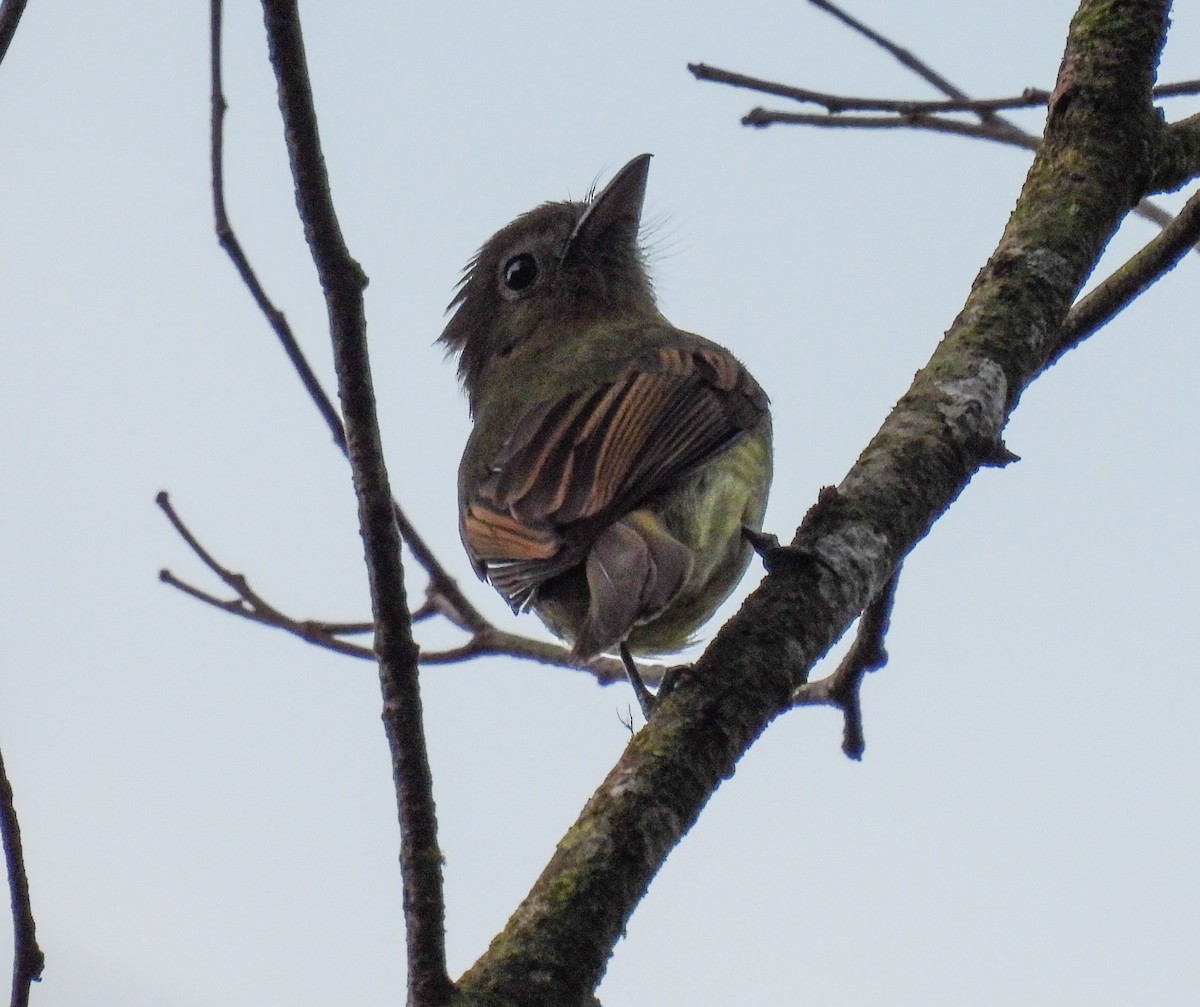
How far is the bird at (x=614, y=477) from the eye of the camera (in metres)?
4.34

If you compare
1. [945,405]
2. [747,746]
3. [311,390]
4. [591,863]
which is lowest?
[591,863]

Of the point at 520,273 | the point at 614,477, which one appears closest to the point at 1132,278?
the point at 614,477

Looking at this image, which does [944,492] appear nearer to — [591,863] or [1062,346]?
[1062,346]

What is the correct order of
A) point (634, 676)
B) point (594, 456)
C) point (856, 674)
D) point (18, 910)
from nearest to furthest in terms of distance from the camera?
point (18, 910)
point (856, 674)
point (634, 676)
point (594, 456)

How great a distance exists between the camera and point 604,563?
14.0 feet

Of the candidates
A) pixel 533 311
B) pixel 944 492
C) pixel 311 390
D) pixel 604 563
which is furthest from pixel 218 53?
pixel 533 311

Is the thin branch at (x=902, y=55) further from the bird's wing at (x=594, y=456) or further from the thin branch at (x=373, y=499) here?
the thin branch at (x=373, y=499)

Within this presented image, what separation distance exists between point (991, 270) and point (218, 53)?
5.88 feet

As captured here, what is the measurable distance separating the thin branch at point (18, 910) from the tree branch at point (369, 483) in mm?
535

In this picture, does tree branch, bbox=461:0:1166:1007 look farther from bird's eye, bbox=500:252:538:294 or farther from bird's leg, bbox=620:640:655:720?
bird's eye, bbox=500:252:538:294

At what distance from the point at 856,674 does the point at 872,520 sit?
86cm

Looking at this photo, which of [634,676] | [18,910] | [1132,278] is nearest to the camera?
[18,910]

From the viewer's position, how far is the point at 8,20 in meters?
2.46

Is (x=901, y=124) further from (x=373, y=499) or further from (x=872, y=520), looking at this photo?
(x=373, y=499)
